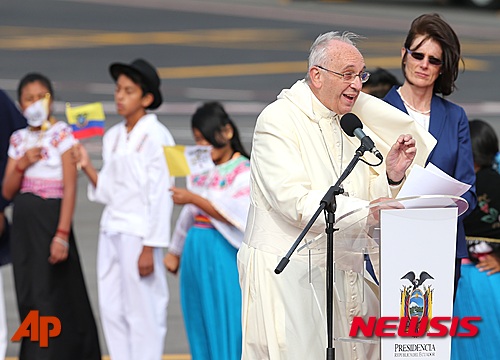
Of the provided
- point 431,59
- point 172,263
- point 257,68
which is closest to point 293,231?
point 431,59

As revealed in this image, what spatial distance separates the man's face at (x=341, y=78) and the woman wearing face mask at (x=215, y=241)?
2.00 meters

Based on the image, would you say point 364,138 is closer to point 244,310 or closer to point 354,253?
point 354,253

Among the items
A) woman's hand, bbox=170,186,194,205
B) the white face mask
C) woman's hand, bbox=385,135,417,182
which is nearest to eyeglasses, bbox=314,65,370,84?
woman's hand, bbox=385,135,417,182

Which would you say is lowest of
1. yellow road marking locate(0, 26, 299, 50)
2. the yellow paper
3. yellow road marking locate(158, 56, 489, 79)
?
the yellow paper

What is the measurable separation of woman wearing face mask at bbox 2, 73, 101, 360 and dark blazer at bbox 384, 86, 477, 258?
2390 millimetres

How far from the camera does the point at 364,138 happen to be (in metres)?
4.78

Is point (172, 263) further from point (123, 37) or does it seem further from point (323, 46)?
point (123, 37)

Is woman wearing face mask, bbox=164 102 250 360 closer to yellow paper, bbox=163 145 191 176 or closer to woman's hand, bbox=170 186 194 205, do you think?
woman's hand, bbox=170 186 194 205

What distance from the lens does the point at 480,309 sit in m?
6.86

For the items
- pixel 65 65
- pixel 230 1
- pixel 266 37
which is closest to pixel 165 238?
pixel 65 65

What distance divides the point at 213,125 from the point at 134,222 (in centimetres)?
85

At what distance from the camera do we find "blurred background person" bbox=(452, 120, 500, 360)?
6805 millimetres

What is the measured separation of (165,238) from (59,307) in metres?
0.80

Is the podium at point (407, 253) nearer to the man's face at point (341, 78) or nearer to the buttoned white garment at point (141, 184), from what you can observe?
the man's face at point (341, 78)
